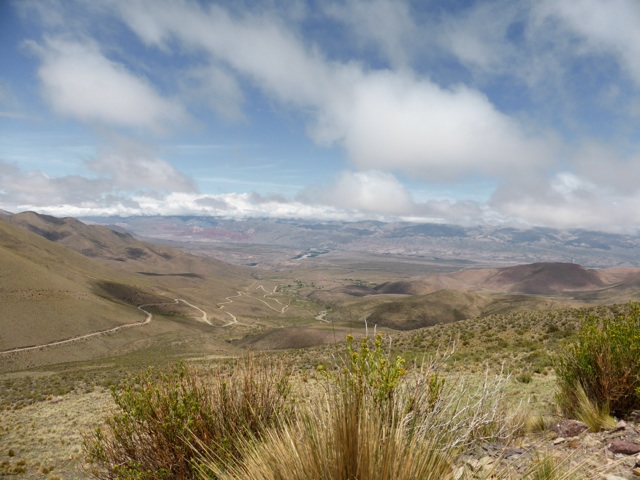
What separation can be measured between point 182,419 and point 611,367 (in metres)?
7.20

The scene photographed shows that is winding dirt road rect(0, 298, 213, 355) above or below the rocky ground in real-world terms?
below

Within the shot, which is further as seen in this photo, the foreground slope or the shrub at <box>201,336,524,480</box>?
the foreground slope

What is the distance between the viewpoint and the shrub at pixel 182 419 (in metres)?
4.22

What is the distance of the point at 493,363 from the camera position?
52.5 ft

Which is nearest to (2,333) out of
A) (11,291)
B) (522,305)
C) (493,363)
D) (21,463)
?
(11,291)

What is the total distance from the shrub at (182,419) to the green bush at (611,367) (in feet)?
18.8

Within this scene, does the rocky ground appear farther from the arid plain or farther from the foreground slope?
the foreground slope

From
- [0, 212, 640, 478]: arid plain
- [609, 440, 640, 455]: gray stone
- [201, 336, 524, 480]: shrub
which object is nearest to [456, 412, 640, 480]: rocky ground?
[609, 440, 640, 455]: gray stone

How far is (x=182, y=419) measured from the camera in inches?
171

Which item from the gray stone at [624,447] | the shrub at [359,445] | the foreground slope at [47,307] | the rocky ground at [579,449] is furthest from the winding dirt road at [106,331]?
the gray stone at [624,447]

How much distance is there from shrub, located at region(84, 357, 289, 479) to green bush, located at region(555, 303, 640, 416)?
18.8 feet

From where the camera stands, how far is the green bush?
5.79 meters

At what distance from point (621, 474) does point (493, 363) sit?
44.3 feet

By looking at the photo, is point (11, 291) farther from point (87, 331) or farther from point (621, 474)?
point (621, 474)
